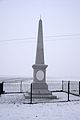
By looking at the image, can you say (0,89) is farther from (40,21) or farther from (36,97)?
(40,21)

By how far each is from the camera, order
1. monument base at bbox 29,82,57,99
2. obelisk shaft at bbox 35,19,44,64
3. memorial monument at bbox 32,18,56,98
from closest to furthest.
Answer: monument base at bbox 29,82,57,99, memorial monument at bbox 32,18,56,98, obelisk shaft at bbox 35,19,44,64

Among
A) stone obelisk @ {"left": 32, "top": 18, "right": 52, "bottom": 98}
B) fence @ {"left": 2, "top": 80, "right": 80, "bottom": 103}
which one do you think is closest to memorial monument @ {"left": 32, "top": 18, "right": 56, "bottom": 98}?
stone obelisk @ {"left": 32, "top": 18, "right": 52, "bottom": 98}

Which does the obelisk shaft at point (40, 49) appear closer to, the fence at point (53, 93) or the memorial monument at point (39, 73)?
the memorial monument at point (39, 73)

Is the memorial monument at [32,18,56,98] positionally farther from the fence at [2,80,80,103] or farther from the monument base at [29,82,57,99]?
Answer: the fence at [2,80,80,103]

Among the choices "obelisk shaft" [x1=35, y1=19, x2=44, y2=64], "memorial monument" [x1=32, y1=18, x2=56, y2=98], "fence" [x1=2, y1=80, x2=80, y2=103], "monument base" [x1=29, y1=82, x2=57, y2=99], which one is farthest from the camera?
"obelisk shaft" [x1=35, y1=19, x2=44, y2=64]

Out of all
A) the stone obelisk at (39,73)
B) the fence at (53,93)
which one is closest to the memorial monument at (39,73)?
the stone obelisk at (39,73)

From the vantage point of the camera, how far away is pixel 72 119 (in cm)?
607

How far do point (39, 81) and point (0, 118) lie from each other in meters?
7.05

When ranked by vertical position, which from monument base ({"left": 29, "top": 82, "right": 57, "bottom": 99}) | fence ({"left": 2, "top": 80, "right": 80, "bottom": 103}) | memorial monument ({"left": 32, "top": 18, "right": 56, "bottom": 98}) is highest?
memorial monument ({"left": 32, "top": 18, "right": 56, "bottom": 98})

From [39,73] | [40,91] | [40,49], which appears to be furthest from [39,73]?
[40,49]

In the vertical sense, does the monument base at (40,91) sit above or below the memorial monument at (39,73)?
below

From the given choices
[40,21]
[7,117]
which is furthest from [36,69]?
[7,117]

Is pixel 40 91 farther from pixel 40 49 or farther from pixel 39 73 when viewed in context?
pixel 40 49

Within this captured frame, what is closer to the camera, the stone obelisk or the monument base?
the monument base
